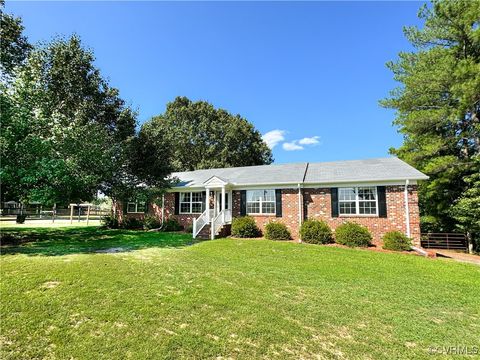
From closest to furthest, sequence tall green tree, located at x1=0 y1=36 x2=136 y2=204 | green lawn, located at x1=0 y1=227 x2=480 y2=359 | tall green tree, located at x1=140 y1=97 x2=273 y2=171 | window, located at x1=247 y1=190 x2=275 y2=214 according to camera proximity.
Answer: green lawn, located at x1=0 y1=227 x2=480 y2=359 → tall green tree, located at x1=0 y1=36 x2=136 y2=204 → window, located at x1=247 y1=190 x2=275 y2=214 → tall green tree, located at x1=140 y1=97 x2=273 y2=171

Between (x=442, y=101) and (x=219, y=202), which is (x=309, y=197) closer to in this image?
(x=219, y=202)

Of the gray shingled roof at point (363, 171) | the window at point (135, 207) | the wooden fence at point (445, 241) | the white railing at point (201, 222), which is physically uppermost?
the gray shingled roof at point (363, 171)

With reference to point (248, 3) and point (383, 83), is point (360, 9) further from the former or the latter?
point (383, 83)

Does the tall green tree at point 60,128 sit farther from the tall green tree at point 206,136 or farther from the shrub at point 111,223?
the tall green tree at point 206,136

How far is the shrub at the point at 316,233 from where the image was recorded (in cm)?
1299

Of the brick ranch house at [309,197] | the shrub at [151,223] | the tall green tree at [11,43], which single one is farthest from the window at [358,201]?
the tall green tree at [11,43]

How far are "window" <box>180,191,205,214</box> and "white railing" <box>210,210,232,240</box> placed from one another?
220 centimetres

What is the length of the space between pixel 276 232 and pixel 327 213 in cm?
297

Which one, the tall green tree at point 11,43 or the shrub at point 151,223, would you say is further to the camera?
the shrub at point 151,223

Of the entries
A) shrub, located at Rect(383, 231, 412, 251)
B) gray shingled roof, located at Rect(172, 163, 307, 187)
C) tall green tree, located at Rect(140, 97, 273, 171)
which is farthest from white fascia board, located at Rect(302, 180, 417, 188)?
tall green tree, located at Rect(140, 97, 273, 171)

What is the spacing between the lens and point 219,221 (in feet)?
48.9

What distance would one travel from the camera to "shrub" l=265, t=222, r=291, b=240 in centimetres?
1392

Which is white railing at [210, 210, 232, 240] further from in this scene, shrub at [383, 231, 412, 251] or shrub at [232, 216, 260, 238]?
shrub at [383, 231, 412, 251]

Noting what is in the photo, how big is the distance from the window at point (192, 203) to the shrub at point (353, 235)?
351 inches
